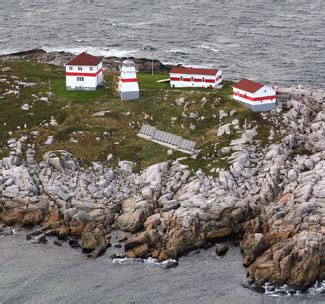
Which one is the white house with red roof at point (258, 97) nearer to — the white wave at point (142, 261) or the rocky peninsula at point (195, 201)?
A: the rocky peninsula at point (195, 201)

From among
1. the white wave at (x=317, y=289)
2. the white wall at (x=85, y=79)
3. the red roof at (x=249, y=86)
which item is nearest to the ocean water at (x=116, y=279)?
the white wave at (x=317, y=289)

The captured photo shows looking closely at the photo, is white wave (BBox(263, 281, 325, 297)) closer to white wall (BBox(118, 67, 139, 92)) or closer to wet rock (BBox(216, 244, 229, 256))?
wet rock (BBox(216, 244, 229, 256))

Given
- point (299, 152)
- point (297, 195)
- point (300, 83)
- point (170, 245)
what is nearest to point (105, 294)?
point (170, 245)

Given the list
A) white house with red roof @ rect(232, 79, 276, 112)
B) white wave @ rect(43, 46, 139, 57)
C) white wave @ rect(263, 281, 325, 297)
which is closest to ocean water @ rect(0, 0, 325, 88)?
white wave @ rect(43, 46, 139, 57)

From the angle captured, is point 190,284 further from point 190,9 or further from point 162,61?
point 190,9

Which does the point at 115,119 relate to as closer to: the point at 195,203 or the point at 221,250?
the point at 195,203

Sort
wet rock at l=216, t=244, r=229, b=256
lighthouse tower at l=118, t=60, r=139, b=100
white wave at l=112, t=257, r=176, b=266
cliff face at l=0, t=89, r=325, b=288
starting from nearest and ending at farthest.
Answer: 1. cliff face at l=0, t=89, r=325, b=288
2. white wave at l=112, t=257, r=176, b=266
3. wet rock at l=216, t=244, r=229, b=256
4. lighthouse tower at l=118, t=60, r=139, b=100
